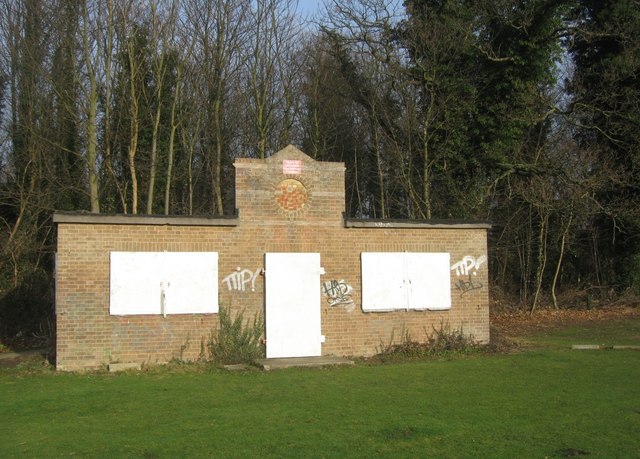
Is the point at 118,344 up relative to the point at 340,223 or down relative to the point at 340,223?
down

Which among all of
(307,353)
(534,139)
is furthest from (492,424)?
(534,139)

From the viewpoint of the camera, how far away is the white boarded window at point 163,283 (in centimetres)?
1325

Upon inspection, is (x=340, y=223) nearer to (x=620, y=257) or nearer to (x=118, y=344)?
(x=118, y=344)

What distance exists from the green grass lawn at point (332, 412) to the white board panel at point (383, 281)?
1.82 m

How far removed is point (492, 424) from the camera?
8.23 meters

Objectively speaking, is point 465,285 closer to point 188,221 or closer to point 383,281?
point 383,281

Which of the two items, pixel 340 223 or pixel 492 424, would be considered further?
pixel 340 223

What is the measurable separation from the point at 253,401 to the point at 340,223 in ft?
19.5

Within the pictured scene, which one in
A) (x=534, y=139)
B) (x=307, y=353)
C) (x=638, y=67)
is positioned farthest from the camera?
(x=534, y=139)

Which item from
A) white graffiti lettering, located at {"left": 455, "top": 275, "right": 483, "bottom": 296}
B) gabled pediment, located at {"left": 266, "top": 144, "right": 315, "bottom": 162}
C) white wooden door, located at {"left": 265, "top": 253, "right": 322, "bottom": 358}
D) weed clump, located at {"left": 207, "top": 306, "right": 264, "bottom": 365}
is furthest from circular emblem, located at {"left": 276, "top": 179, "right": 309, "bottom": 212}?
white graffiti lettering, located at {"left": 455, "top": 275, "right": 483, "bottom": 296}

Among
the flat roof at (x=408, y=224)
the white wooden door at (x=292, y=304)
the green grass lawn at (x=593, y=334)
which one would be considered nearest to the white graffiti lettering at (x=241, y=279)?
the white wooden door at (x=292, y=304)

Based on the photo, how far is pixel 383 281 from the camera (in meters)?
15.1

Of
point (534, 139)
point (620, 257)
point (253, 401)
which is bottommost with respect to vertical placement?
point (253, 401)

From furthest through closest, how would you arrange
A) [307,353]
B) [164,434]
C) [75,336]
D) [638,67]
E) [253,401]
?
[638,67]
[307,353]
[75,336]
[253,401]
[164,434]
